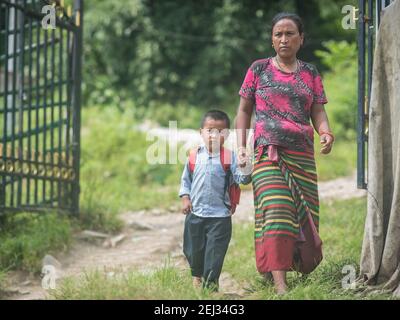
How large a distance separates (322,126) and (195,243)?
109 cm

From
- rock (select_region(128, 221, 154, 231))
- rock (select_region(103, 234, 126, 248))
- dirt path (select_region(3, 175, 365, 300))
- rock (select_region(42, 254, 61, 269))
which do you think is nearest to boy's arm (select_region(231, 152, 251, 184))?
dirt path (select_region(3, 175, 365, 300))

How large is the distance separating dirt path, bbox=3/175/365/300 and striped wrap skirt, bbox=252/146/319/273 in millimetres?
587

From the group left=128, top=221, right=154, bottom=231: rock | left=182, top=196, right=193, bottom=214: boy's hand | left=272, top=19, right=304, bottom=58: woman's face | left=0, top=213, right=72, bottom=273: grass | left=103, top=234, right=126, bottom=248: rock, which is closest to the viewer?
left=272, top=19, right=304, bottom=58: woman's face

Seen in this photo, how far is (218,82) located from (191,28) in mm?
1408

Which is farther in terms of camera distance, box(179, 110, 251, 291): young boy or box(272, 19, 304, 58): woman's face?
box(179, 110, 251, 291): young boy

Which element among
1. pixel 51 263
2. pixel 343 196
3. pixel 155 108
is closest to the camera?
pixel 51 263

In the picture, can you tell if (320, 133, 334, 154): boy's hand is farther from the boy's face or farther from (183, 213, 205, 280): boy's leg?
(183, 213, 205, 280): boy's leg

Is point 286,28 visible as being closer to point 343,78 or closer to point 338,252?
point 338,252

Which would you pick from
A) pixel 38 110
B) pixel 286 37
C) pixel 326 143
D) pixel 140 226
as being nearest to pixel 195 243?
pixel 326 143

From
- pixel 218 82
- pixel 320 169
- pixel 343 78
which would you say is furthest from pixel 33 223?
pixel 218 82

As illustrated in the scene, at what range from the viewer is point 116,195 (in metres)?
8.92

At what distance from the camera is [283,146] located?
407 centimetres

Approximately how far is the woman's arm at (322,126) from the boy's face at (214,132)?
57 centimetres

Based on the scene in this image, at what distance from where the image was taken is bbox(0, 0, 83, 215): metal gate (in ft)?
20.7
